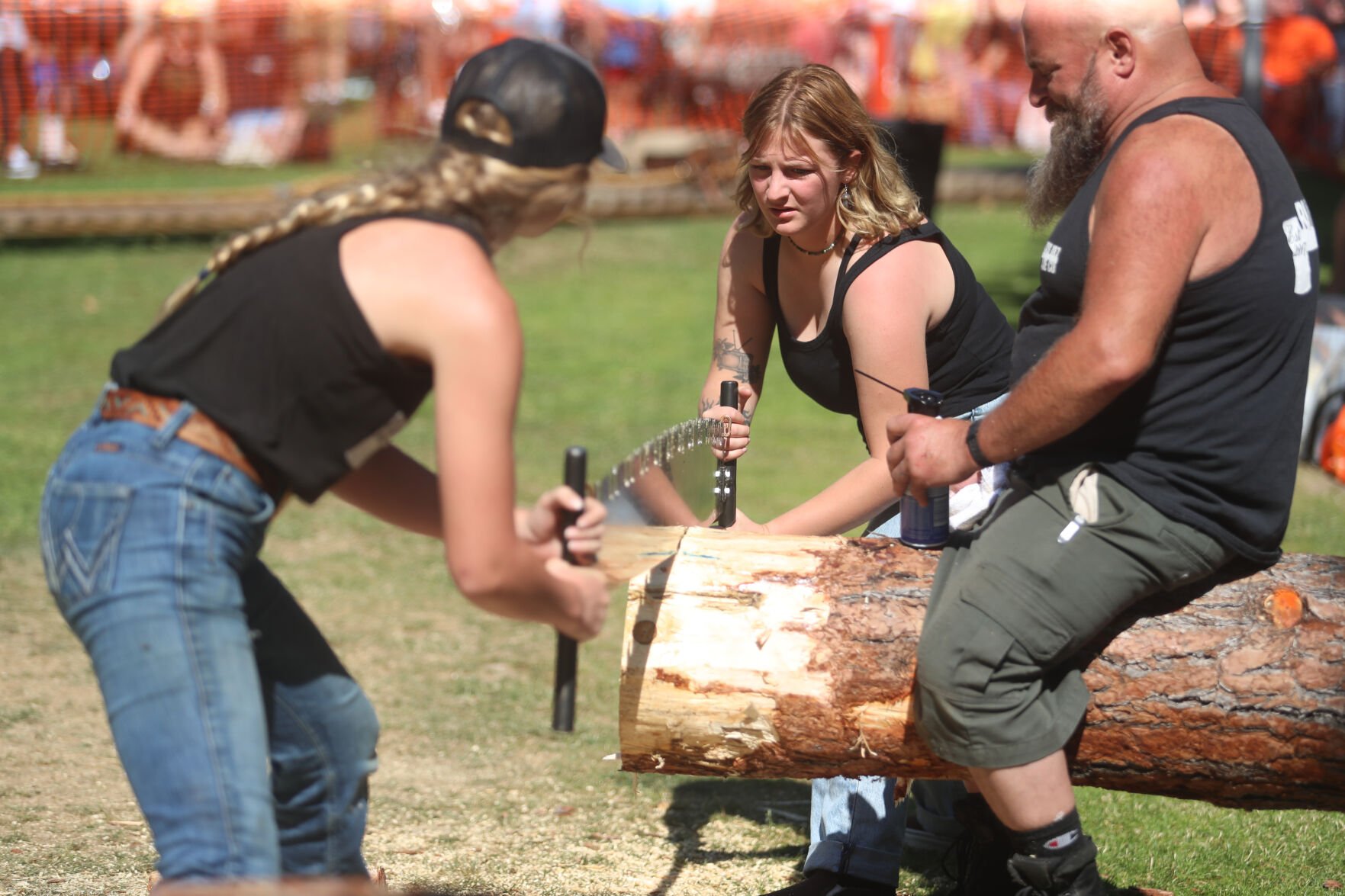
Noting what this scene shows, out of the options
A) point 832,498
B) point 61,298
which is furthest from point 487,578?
point 61,298

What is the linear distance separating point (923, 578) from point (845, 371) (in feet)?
2.39

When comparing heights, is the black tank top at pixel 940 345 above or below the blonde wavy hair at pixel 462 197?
below

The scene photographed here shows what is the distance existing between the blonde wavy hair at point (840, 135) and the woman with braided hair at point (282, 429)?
3.42 feet

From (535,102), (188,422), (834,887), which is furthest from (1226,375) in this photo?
(188,422)

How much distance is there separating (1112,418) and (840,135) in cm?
107

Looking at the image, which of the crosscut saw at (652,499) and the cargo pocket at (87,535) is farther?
the crosscut saw at (652,499)

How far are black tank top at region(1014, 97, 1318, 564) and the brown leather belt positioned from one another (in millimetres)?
1560

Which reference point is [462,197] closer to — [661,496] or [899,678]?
[661,496]

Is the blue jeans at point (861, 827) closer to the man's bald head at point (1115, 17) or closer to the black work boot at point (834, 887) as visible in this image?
the black work boot at point (834, 887)

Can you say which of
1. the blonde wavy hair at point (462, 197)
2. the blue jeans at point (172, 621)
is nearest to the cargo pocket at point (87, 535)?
the blue jeans at point (172, 621)

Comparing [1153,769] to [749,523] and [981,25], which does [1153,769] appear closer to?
[749,523]

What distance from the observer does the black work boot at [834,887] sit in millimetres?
3402

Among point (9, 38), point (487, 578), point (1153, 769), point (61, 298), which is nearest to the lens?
point (487, 578)

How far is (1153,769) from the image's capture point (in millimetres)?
2811
